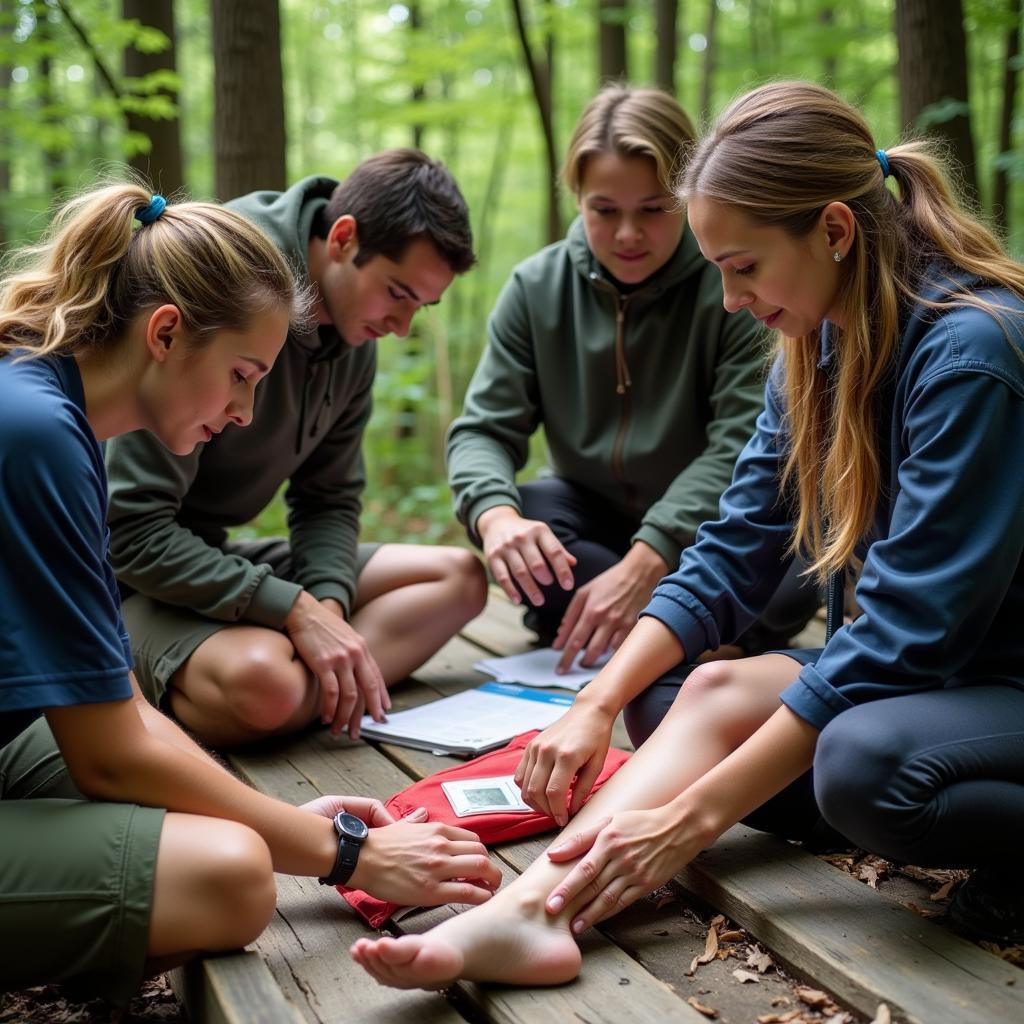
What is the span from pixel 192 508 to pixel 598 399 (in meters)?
1.11

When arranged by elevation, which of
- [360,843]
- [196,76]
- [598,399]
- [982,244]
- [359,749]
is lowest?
[359,749]

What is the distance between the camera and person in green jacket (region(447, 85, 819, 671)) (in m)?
2.64

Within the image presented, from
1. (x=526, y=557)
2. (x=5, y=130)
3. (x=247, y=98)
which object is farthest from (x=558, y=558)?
(x=5, y=130)

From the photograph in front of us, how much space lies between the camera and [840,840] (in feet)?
6.02

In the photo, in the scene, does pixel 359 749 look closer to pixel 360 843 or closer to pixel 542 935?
pixel 360 843

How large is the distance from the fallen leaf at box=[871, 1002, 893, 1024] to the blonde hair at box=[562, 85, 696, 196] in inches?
74.1

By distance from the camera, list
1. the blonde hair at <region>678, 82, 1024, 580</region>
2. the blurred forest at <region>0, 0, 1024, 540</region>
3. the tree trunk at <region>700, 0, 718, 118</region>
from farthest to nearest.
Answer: the tree trunk at <region>700, 0, 718, 118</region>, the blurred forest at <region>0, 0, 1024, 540</region>, the blonde hair at <region>678, 82, 1024, 580</region>

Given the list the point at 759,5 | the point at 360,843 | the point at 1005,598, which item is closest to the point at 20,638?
the point at 360,843

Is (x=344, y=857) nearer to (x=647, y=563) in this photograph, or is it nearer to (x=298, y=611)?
(x=298, y=611)

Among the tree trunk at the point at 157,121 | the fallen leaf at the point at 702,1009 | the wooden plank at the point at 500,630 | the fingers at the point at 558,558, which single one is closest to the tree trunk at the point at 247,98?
the tree trunk at the point at 157,121

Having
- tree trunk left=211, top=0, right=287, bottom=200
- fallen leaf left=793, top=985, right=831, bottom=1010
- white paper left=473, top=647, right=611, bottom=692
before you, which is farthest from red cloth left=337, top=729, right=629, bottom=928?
tree trunk left=211, top=0, right=287, bottom=200

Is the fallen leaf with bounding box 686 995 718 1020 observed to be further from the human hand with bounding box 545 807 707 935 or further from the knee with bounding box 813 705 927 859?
the knee with bounding box 813 705 927 859

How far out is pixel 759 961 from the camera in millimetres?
1517

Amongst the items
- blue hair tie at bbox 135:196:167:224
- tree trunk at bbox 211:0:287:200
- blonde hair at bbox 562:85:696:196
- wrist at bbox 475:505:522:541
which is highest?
tree trunk at bbox 211:0:287:200
